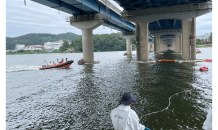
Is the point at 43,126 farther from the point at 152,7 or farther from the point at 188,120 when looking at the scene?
the point at 152,7

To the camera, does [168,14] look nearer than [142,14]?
Yes

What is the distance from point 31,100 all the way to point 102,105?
19.7 ft

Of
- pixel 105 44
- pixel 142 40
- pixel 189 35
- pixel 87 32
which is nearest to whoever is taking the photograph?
pixel 189 35

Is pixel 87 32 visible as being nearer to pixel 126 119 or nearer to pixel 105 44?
pixel 126 119

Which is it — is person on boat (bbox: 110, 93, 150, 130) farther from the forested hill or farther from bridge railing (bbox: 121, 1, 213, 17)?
the forested hill

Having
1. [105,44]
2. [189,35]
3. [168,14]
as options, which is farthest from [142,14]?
[105,44]

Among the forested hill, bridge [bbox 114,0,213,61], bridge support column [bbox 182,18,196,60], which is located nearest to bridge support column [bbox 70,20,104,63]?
bridge [bbox 114,0,213,61]

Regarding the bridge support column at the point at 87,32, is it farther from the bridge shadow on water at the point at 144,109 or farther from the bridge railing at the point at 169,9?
the bridge shadow on water at the point at 144,109

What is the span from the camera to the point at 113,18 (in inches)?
1721

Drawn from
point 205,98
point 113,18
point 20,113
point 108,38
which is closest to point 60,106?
point 20,113

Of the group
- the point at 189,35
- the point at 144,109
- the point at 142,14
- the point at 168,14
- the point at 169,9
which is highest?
the point at 169,9

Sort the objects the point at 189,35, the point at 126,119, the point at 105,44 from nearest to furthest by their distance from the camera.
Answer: the point at 126,119
the point at 189,35
the point at 105,44

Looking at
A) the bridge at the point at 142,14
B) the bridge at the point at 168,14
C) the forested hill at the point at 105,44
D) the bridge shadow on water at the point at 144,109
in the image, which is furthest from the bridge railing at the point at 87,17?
the forested hill at the point at 105,44
